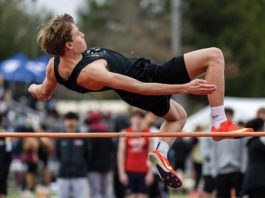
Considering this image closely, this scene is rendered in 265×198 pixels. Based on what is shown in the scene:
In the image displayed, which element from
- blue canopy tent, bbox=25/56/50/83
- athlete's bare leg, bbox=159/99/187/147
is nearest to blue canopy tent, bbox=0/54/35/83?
blue canopy tent, bbox=25/56/50/83

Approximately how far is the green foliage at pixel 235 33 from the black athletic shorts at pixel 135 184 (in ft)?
95.0

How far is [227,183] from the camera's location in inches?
404

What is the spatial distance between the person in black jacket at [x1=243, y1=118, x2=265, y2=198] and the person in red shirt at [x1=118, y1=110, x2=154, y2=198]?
1.95 metres

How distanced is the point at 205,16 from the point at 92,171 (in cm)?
2979

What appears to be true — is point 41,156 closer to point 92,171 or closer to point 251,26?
point 92,171

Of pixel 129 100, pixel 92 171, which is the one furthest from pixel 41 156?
pixel 129 100

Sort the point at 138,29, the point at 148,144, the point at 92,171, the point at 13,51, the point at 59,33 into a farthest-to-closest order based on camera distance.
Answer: the point at 13,51
the point at 138,29
the point at 92,171
the point at 148,144
the point at 59,33

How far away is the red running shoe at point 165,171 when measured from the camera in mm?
6605

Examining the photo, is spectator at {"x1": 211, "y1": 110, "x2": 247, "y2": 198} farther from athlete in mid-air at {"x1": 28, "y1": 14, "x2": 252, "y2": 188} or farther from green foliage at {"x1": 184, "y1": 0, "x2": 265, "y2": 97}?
green foliage at {"x1": 184, "y1": 0, "x2": 265, "y2": 97}

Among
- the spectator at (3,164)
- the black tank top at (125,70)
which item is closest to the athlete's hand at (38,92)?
the black tank top at (125,70)

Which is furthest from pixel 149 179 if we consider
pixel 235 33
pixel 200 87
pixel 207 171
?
pixel 235 33

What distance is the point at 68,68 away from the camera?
641 cm

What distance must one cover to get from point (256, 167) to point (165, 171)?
2733 millimetres

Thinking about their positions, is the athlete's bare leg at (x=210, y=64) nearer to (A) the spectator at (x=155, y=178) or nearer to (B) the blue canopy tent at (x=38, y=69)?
(A) the spectator at (x=155, y=178)
